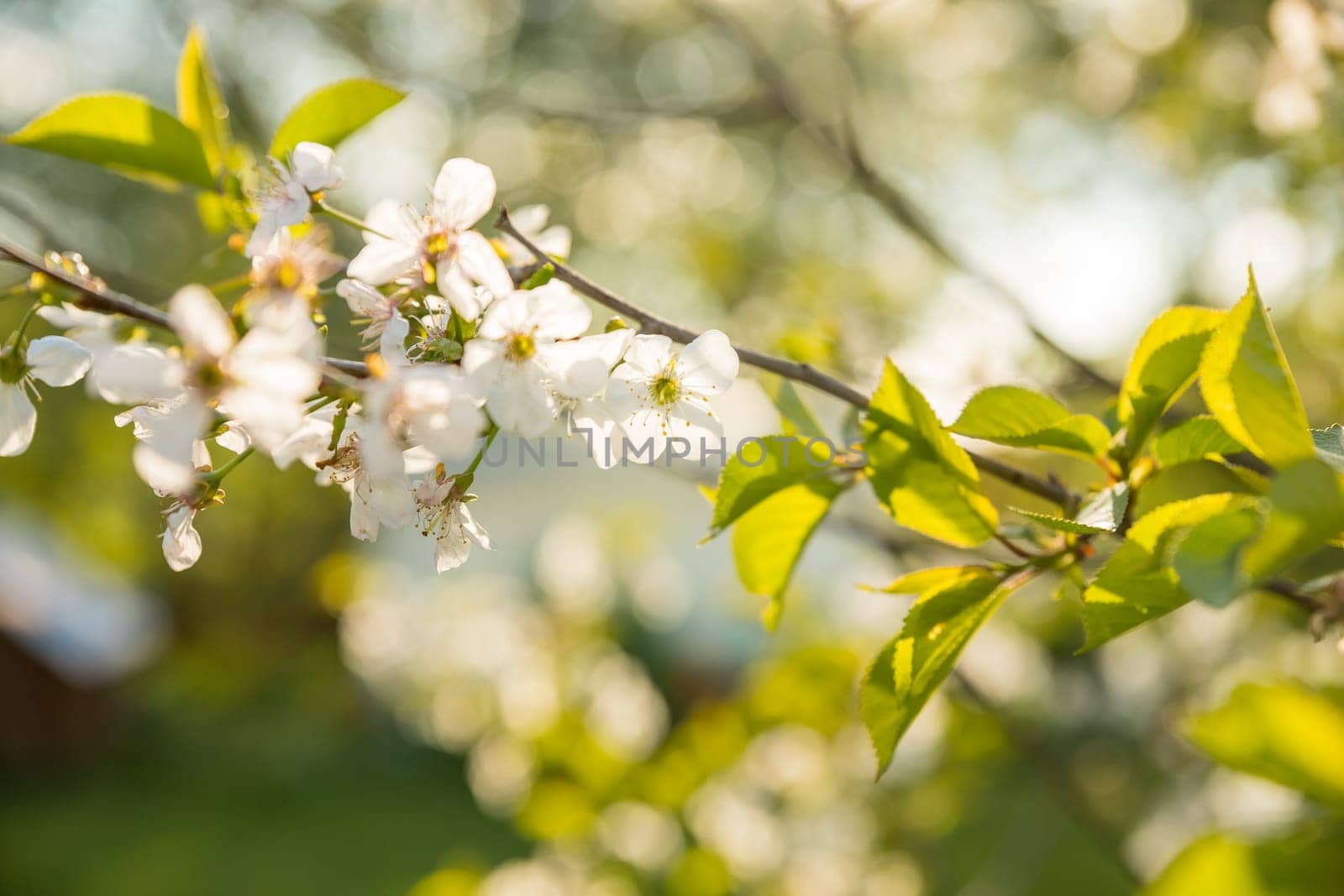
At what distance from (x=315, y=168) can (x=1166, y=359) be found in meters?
0.44

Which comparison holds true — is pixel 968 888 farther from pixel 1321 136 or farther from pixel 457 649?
pixel 1321 136

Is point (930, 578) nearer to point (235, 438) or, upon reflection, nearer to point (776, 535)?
point (776, 535)

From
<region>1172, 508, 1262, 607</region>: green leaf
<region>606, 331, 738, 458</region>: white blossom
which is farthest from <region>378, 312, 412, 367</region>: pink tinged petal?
<region>1172, 508, 1262, 607</region>: green leaf

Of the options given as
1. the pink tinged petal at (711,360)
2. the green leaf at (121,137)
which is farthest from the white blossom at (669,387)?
the green leaf at (121,137)

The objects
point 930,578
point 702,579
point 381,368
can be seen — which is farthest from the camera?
point 702,579

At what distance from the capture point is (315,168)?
52 cm

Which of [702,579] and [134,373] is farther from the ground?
[134,373]

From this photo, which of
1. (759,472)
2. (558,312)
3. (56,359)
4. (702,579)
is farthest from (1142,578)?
(702,579)

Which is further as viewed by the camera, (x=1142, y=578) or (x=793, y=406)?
(x=793, y=406)

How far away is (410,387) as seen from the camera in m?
0.41

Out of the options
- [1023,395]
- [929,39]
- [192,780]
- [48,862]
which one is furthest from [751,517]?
[192,780]

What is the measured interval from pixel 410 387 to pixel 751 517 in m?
0.23

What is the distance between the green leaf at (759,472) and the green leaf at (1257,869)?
1.14 ft

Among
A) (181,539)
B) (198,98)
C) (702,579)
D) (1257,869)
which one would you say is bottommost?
(702,579)
